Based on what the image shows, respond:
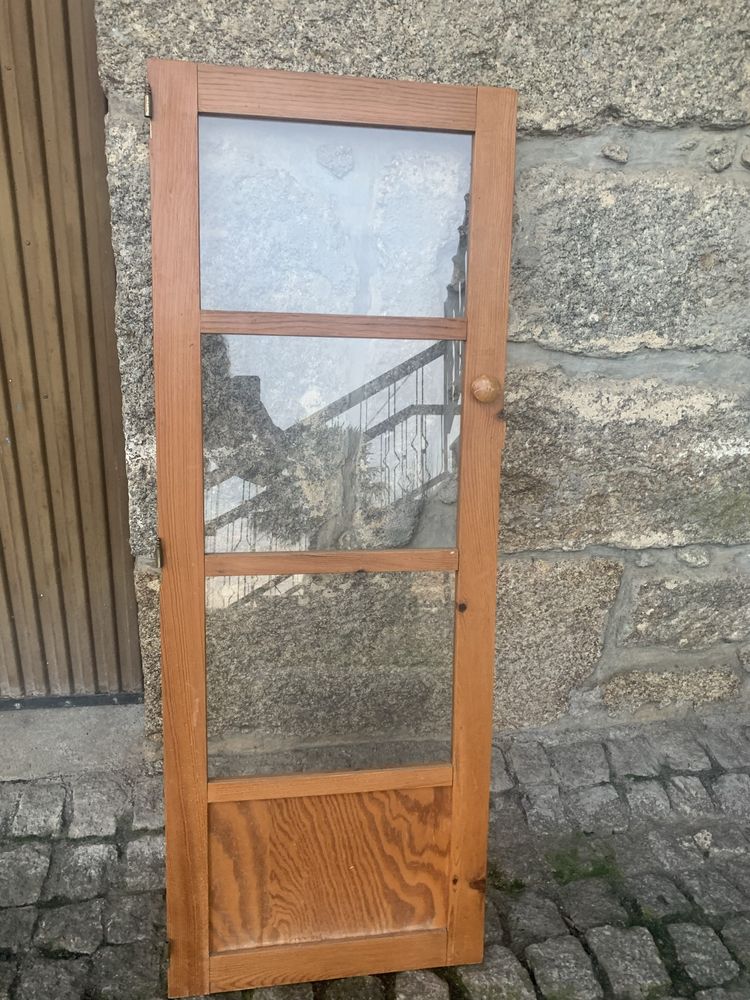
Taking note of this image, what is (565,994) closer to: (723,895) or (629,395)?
(723,895)

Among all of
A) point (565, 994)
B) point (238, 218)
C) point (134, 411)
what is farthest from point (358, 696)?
point (238, 218)

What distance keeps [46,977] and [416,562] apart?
1152 millimetres

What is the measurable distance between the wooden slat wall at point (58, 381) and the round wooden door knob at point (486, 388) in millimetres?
1207

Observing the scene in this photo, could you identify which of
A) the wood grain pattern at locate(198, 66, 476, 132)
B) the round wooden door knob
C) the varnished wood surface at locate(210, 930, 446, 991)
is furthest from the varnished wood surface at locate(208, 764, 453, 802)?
the wood grain pattern at locate(198, 66, 476, 132)

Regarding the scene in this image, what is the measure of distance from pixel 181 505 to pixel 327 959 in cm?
102

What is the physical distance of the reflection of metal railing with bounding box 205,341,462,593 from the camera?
1.34 meters

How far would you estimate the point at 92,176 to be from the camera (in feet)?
6.25

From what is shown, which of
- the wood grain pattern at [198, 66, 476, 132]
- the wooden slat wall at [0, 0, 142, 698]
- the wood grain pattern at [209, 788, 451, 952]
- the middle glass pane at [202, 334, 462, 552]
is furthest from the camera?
the wooden slat wall at [0, 0, 142, 698]

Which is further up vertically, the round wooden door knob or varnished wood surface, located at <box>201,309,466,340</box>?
varnished wood surface, located at <box>201,309,466,340</box>

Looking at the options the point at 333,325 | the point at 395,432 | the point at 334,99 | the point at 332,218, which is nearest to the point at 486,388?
the point at 395,432

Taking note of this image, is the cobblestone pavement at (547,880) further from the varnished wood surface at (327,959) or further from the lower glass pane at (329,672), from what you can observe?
the lower glass pane at (329,672)

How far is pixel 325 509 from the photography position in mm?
1378

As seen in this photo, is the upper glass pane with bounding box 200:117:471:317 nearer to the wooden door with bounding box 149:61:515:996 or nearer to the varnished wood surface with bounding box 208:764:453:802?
the wooden door with bounding box 149:61:515:996

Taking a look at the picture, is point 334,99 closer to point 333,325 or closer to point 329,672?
point 333,325
